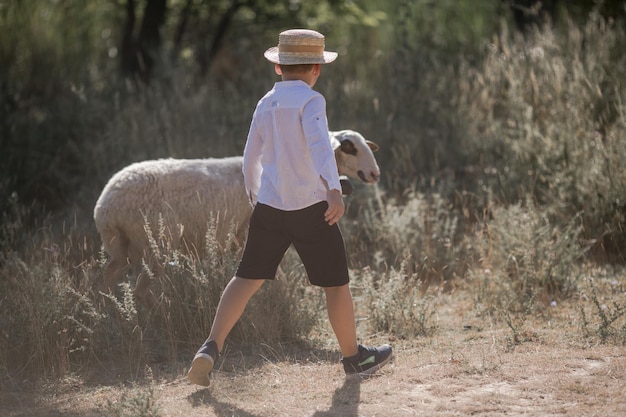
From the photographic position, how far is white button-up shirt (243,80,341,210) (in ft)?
14.3

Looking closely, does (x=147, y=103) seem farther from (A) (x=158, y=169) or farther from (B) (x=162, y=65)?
(A) (x=158, y=169)

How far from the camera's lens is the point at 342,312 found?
4.62 metres

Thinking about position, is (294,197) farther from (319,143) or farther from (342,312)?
(342,312)

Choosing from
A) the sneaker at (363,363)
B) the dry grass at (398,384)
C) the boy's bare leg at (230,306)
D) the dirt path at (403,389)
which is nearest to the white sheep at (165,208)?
the dry grass at (398,384)

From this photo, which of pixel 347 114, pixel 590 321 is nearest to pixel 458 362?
pixel 590 321

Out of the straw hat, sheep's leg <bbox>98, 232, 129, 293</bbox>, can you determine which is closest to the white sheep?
sheep's leg <bbox>98, 232, 129, 293</bbox>

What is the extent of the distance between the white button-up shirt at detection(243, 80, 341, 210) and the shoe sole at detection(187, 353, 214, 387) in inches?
35.0

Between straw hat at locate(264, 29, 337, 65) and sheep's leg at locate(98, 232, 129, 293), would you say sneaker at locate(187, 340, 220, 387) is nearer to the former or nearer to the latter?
straw hat at locate(264, 29, 337, 65)

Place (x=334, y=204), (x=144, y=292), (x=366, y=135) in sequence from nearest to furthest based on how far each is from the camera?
(x=334, y=204) → (x=144, y=292) → (x=366, y=135)

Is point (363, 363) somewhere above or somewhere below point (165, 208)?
below

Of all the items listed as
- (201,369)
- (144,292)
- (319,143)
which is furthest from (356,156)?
(201,369)

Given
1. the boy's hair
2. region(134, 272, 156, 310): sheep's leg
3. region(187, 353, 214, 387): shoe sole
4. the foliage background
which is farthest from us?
region(134, 272, 156, 310): sheep's leg

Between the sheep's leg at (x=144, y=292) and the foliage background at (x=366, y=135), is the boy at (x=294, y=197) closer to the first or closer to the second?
the foliage background at (x=366, y=135)

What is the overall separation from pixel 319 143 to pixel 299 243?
0.57 metres
